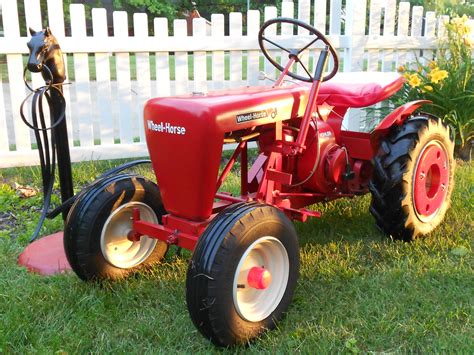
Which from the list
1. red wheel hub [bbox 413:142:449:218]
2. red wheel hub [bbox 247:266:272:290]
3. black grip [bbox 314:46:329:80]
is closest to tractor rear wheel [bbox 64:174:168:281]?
red wheel hub [bbox 247:266:272:290]

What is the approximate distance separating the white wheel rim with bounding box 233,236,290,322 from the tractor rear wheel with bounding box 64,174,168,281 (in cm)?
80

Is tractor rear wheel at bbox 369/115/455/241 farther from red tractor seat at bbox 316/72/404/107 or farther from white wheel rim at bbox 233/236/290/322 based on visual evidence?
white wheel rim at bbox 233/236/290/322

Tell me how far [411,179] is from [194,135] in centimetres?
153

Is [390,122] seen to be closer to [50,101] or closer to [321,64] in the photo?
[321,64]

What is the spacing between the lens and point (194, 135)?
239 centimetres

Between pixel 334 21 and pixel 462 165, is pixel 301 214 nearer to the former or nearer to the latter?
pixel 462 165

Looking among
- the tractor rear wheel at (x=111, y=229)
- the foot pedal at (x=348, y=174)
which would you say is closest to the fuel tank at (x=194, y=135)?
the tractor rear wheel at (x=111, y=229)

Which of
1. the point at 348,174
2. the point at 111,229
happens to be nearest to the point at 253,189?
the point at 348,174

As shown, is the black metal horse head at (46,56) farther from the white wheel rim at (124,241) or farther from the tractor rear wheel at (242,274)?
the tractor rear wheel at (242,274)

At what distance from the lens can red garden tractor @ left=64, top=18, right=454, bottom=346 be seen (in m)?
2.29

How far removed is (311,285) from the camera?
9.51 ft

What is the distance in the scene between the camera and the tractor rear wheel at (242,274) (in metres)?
2.19

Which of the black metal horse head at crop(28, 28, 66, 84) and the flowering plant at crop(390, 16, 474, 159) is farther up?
the black metal horse head at crop(28, 28, 66, 84)

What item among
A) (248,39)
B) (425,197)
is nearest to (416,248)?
(425,197)
